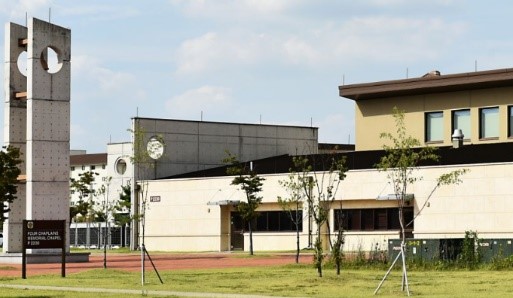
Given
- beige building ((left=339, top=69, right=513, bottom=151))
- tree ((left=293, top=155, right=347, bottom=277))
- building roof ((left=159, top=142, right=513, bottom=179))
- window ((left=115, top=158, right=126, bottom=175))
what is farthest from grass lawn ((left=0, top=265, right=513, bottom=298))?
window ((left=115, top=158, right=126, bottom=175))

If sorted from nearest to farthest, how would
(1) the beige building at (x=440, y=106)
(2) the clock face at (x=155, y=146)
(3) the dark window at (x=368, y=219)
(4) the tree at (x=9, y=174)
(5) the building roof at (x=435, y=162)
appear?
(4) the tree at (x=9, y=174) < (5) the building roof at (x=435, y=162) < (3) the dark window at (x=368, y=219) < (1) the beige building at (x=440, y=106) < (2) the clock face at (x=155, y=146)

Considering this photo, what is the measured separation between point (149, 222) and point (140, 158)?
4091 centimetres

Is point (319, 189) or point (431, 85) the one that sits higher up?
point (431, 85)

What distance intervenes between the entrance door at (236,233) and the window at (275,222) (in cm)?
183

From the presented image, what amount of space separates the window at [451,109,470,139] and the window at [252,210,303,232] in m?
11.7

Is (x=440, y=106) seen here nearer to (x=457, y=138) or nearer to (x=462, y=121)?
(x=462, y=121)

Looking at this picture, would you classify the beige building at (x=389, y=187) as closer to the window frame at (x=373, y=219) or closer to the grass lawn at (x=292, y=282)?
the window frame at (x=373, y=219)

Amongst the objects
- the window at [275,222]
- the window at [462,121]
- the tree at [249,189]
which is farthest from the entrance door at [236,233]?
the window at [462,121]

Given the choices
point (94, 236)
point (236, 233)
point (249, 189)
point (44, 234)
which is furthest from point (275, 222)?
point (44, 234)

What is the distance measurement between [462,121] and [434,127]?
2185 millimetres

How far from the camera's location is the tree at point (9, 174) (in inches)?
2340

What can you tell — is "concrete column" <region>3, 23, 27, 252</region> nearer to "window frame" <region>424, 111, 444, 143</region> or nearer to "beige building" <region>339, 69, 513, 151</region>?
"beige building" <region>339, 69, 513, 151</region>

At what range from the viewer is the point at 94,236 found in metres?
108

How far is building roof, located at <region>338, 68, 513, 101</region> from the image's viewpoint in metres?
73.7
